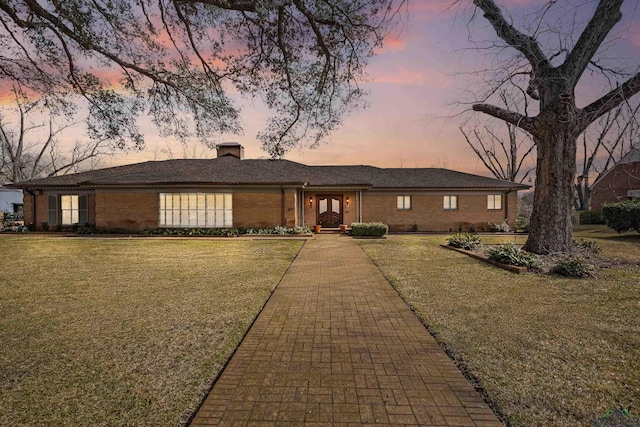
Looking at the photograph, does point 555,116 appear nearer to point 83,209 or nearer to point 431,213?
point 431,213

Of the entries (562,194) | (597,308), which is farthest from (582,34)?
(597,308)

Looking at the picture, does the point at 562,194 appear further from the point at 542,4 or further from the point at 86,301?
the point at 86,301

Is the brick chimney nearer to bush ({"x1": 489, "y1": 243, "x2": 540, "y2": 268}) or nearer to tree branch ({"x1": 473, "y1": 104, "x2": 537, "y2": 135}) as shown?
tree branch ({"x1": 473, "y1": 104, "x2": 537, "y2": 135})

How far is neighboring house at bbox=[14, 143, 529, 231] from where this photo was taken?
1975cm

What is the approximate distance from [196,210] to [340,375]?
18838 mm

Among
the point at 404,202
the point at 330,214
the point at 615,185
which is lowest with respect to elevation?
the point at 330,214

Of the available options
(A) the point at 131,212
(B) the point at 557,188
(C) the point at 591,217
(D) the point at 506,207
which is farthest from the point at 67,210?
(C) the point at 591,217

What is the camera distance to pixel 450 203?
22406 millimetres

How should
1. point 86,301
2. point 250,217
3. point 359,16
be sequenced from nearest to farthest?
point 86,301
point 359,16
point 250,217

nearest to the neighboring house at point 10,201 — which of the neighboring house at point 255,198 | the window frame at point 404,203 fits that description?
the neighboring house at point 255,198

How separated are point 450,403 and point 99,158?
161 ft

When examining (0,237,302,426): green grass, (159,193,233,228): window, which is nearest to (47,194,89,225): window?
(159,193,233,228): window

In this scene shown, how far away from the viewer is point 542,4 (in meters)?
8.30

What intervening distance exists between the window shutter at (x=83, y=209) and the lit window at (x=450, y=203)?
2469 cm
